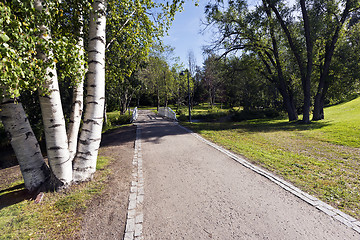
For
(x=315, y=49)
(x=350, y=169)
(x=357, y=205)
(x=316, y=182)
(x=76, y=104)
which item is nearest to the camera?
(x=357, y=205)

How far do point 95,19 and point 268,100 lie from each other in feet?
75.3

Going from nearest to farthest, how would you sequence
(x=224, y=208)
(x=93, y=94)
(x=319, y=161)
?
(x=224, y=208)
(x=93, y=94)
(x=319, y=161)

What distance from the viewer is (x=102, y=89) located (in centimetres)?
404

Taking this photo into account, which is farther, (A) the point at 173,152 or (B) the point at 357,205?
(A) the point at 173,152

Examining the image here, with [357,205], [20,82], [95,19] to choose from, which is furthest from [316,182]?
[95,19]

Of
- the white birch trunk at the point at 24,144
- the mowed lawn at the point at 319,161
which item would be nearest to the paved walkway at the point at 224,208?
the mowed lawn at the point at 319,161

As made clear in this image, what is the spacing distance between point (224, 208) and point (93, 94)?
340 cm

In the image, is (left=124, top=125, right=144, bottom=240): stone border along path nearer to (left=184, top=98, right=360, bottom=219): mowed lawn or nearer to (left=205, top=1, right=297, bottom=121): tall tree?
(left=184, top=98, right=360, bottom=219): mowed lawn

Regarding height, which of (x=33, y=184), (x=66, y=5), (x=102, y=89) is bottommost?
(x=33, y=184)

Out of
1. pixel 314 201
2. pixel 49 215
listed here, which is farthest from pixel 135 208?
pixel 314 201

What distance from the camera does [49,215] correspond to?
3.03 meters

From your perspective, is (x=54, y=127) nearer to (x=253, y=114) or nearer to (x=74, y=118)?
(x=74, y=118)

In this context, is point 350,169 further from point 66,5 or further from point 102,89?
point 66,5

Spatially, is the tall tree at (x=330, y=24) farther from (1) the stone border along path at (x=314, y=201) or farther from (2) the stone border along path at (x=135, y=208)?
(2) the stone border along path at (x=135, y=208)
